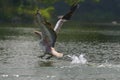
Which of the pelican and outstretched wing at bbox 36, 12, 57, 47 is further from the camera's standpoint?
the pelican

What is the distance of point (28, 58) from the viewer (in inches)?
1724

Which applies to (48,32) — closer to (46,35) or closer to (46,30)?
(46,30)

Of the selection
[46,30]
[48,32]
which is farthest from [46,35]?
[46,30]

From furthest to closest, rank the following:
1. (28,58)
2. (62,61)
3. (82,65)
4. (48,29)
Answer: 1. (28,58)
2. (62,61)
3. (82,65)
4. (48,29)

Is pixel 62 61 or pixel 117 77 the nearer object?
pixel 117 77

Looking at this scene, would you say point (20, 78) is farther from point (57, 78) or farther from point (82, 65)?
point (82, 65)

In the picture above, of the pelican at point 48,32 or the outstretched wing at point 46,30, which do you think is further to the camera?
the pelican at point 48,32

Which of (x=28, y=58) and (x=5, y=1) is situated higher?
(x=5, y=1)

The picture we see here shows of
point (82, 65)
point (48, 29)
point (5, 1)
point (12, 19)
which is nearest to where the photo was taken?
point (48, 29)

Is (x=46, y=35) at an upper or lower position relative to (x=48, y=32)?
lower

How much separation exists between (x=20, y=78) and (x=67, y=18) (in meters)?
7.17

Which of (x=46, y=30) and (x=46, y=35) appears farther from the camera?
(x=46, y=35)

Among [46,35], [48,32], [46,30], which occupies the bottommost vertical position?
[46,35]

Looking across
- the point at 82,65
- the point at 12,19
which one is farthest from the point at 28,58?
the point at 12,19
